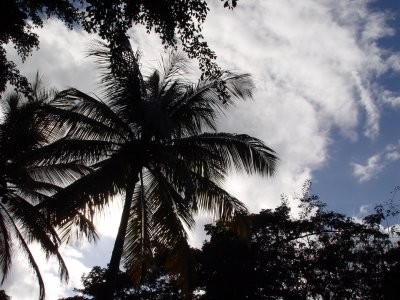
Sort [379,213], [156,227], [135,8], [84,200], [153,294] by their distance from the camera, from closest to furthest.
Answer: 1. [135,8]
2. [84,200]
3. [156,227]
4. [379,213]
5. [153,294]

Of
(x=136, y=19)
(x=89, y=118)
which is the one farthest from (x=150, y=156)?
(x=136, y=19)

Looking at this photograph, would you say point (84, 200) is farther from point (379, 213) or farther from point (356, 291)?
point (356, 291)

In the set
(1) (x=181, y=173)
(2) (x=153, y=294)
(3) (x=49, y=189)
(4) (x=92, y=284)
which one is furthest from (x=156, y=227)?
(4) (x=92, y=284)

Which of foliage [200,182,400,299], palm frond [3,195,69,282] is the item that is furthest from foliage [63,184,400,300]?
palm frond [3,195,69,282]

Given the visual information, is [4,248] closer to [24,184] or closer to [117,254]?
[24,184]

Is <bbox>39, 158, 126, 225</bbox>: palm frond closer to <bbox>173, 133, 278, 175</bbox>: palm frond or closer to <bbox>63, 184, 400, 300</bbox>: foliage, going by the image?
<bbox>173, 133, 278, 175</bbox>: palm frond

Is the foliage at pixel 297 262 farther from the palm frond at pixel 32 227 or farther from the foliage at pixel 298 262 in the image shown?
the palm frond at pixel 32 227

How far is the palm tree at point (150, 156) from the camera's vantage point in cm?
805

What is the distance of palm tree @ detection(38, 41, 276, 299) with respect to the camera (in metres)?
8.05

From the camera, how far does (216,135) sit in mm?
9023

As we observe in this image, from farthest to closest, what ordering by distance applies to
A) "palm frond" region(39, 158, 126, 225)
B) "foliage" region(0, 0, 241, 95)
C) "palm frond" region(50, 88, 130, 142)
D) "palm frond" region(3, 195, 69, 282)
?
"palm frond" region(3, 195, 69, 282)
"palm frond" region(50, 88, 130, 142)
"palm frond" region(39, 158, 126, 225)
"foliage" region(0, 0, 241, 95)

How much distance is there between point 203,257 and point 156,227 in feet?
42.4

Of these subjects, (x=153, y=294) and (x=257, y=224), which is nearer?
(x=257, y=224)

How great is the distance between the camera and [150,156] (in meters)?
8.87
